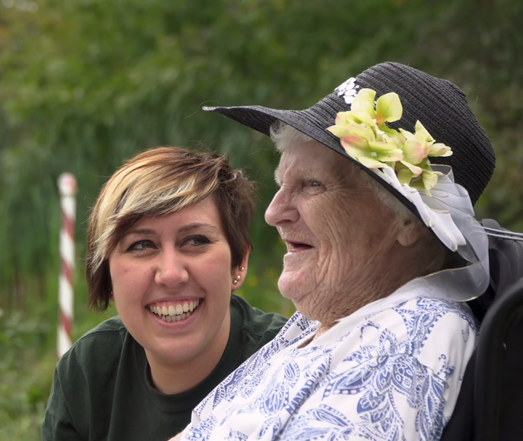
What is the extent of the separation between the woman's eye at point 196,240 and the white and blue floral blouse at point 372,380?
763 mm

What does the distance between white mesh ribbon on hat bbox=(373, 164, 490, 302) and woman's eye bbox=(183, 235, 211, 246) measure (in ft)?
2.99

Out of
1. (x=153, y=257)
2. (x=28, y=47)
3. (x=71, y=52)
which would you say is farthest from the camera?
(x=28, y=47)

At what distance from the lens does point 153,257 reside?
2.74 m

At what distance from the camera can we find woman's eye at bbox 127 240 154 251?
2742mm

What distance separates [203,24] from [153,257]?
624 cm

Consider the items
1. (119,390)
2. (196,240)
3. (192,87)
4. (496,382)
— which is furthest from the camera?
(192,87)

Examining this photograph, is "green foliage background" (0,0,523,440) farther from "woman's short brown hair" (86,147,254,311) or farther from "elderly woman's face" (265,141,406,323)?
"elderly woman's face" (265,141,406,323)

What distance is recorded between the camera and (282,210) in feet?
7.50

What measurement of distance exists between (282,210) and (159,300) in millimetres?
657

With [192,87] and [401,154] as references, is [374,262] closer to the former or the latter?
[401,154]

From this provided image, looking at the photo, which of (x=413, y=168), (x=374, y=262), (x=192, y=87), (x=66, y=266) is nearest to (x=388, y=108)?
(x=413, y=168)

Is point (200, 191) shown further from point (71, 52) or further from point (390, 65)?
point (71, 52)


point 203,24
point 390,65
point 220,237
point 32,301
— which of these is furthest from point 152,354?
point 203,24

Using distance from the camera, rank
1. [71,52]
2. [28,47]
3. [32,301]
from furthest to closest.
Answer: [28,47], [71,52], [32,301]
